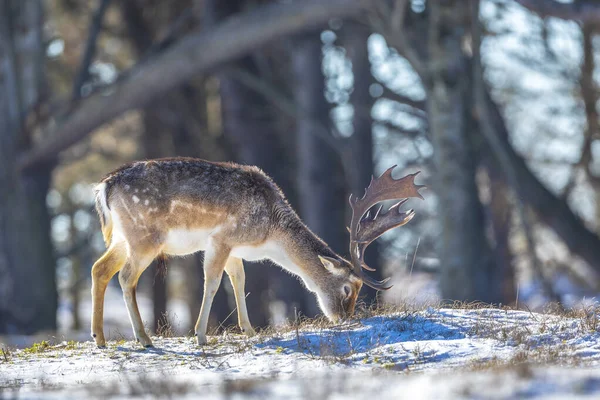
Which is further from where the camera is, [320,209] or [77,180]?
[77,180]

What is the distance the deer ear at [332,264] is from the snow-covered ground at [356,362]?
977 millimetres

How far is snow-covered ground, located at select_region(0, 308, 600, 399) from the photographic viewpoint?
5715 millimetres

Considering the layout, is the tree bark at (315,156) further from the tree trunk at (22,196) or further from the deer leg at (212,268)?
the deer leg at (212,268)

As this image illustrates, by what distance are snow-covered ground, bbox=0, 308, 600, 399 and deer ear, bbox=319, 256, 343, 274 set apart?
38.4 inches

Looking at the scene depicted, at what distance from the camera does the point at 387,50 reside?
933 inches

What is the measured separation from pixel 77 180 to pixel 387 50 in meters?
12.7

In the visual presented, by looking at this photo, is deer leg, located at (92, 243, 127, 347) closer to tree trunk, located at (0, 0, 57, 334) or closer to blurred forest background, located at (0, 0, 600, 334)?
blurred forest background, located at (0, 0, 600, 334)

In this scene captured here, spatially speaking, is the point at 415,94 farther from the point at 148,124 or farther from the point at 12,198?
the point at 12,198

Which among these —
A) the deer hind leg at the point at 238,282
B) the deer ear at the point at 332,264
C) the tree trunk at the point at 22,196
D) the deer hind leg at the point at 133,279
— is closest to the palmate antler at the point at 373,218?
the deer ear at the point at 332,264

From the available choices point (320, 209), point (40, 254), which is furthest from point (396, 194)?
point (40, 254)

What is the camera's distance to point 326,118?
21.7m

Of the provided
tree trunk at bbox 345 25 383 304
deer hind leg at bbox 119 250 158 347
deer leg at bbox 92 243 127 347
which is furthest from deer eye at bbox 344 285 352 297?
tree trunk at bbox 345 25 383 304

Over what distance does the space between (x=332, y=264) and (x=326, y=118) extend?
37.7ft

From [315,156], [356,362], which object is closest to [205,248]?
[356,362]
